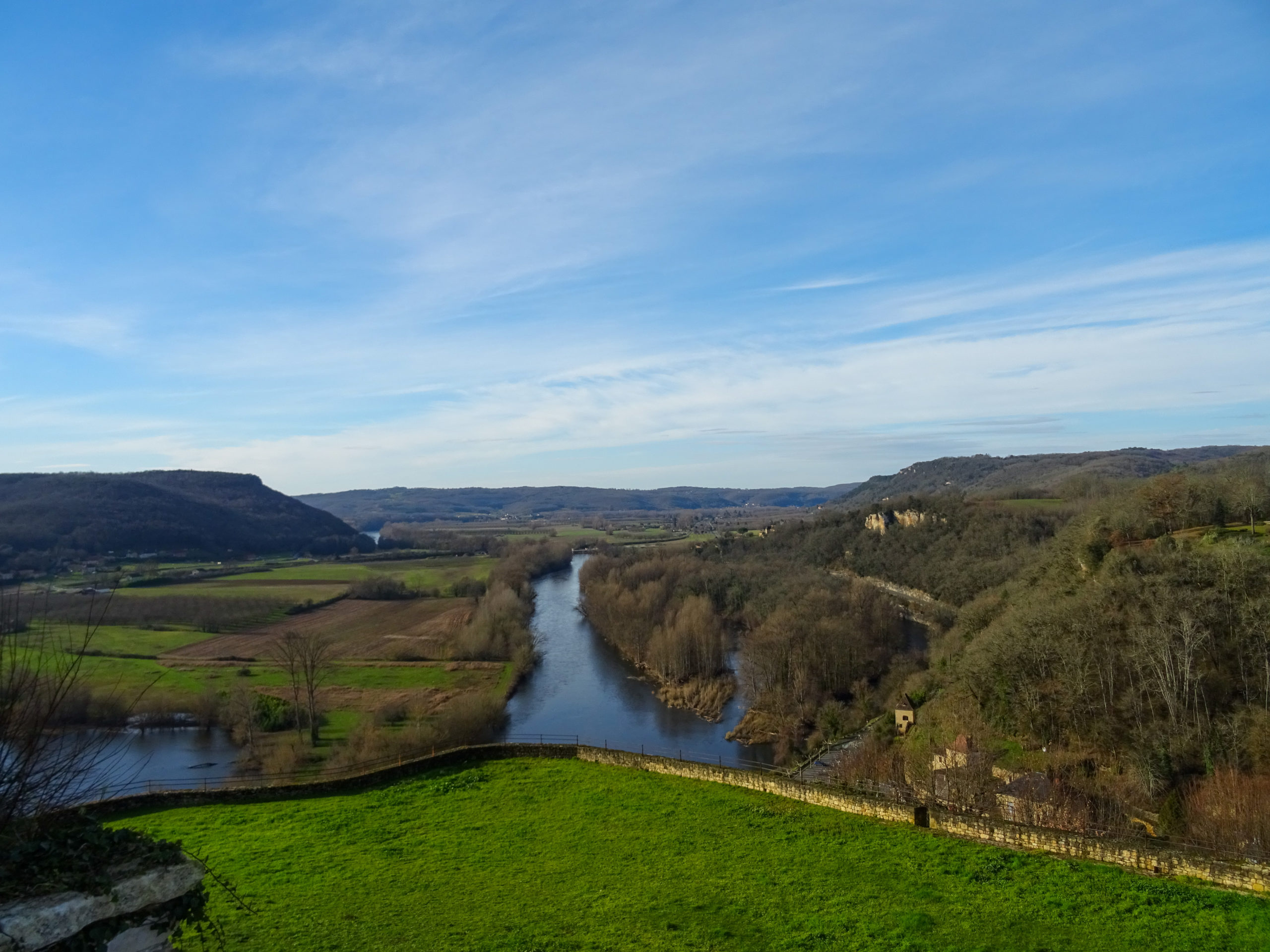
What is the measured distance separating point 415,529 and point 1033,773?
177m

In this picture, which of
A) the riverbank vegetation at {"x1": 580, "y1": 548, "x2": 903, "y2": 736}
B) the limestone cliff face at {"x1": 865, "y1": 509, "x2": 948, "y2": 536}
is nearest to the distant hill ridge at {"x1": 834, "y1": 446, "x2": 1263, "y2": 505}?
the limestone cliff face at {"x1": 865, "y1": 509, "x2": 948, "y2": 536}

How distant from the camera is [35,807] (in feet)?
16.7

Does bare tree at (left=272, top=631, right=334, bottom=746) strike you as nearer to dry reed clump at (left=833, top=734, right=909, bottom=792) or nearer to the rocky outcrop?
dry reed clump at (left=833, top=734, right=909, bottom=792)

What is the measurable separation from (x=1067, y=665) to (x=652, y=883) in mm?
21135

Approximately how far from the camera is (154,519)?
89.4m

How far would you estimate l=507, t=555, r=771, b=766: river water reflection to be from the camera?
34594 millimetres

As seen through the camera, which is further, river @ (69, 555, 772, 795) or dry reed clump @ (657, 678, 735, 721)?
dry reed clump @ (657, 678, 735, 721)

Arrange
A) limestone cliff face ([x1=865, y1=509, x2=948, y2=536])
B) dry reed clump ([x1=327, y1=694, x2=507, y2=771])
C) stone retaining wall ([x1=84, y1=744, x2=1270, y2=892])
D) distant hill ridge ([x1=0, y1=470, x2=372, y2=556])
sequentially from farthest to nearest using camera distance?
1. limestone cliff face ([x1=865, y1=509, x2=948, y2=536])
2. distant hill ridge ([x1=0, y1=470, x2=372, y2=556])
3. dry reed clump ([x1=327, y1=694, x2=507, y2=771])
4. stone retaining wall ([x1=84, y1=744, x2=1270, y2=892])

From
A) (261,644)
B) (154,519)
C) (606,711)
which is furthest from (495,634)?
(154,519)

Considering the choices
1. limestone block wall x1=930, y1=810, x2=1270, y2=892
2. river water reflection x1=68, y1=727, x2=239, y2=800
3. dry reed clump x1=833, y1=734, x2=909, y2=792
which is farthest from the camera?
river water reflection x1=68, y1=727, x2=239, y2=800

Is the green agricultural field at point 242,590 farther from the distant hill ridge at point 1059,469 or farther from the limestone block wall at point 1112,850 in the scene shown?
the distant hill ridge at point 1059,469

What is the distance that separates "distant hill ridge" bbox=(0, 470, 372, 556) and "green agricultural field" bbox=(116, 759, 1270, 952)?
64.8 m

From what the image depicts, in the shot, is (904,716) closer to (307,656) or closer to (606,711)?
(606,711)

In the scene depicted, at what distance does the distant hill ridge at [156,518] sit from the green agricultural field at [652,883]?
64.8 meters
